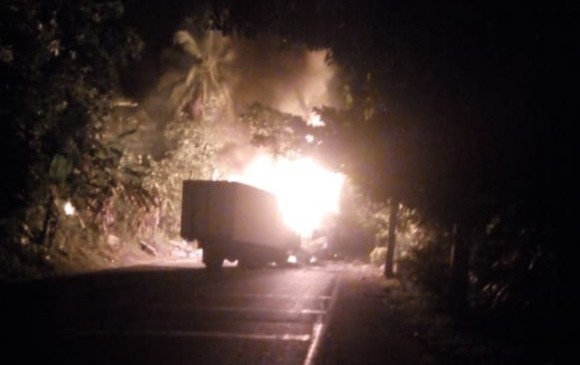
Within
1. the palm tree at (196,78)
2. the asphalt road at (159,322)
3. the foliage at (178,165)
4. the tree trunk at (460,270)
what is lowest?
the asphalt road at (159,322)

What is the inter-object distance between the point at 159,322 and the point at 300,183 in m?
31.6

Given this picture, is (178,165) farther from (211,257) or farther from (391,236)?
(391,236)

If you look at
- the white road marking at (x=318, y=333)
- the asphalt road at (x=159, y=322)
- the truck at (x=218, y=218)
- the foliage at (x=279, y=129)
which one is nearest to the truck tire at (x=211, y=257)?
the truck at (x=218, y=218)

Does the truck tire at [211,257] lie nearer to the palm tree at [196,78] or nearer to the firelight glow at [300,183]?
the firelight glow at [300,183]

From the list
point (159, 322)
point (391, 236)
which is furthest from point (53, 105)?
point (391, 236)

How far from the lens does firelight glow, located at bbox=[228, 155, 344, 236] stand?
40.7 metres

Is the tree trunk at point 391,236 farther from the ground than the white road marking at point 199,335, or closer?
farther from the ground

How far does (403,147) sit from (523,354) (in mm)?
4161

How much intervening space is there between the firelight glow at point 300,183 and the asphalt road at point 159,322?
1964cm

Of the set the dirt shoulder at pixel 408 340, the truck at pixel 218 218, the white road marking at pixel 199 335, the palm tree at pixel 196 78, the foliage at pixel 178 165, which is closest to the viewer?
the dirt shoulder at pixel 408 340

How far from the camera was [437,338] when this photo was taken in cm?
1180

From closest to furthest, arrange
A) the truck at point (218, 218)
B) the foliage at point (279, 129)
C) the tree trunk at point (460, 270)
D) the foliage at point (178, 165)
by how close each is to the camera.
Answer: the tree trunk at point (460, 270)
the foliage at point (279, 129)
the truck at point (218, 218)
the foliage at point (178, 165)

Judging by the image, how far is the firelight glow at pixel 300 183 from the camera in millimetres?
40737

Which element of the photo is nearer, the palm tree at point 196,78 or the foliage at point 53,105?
the foliage at point 53,105
